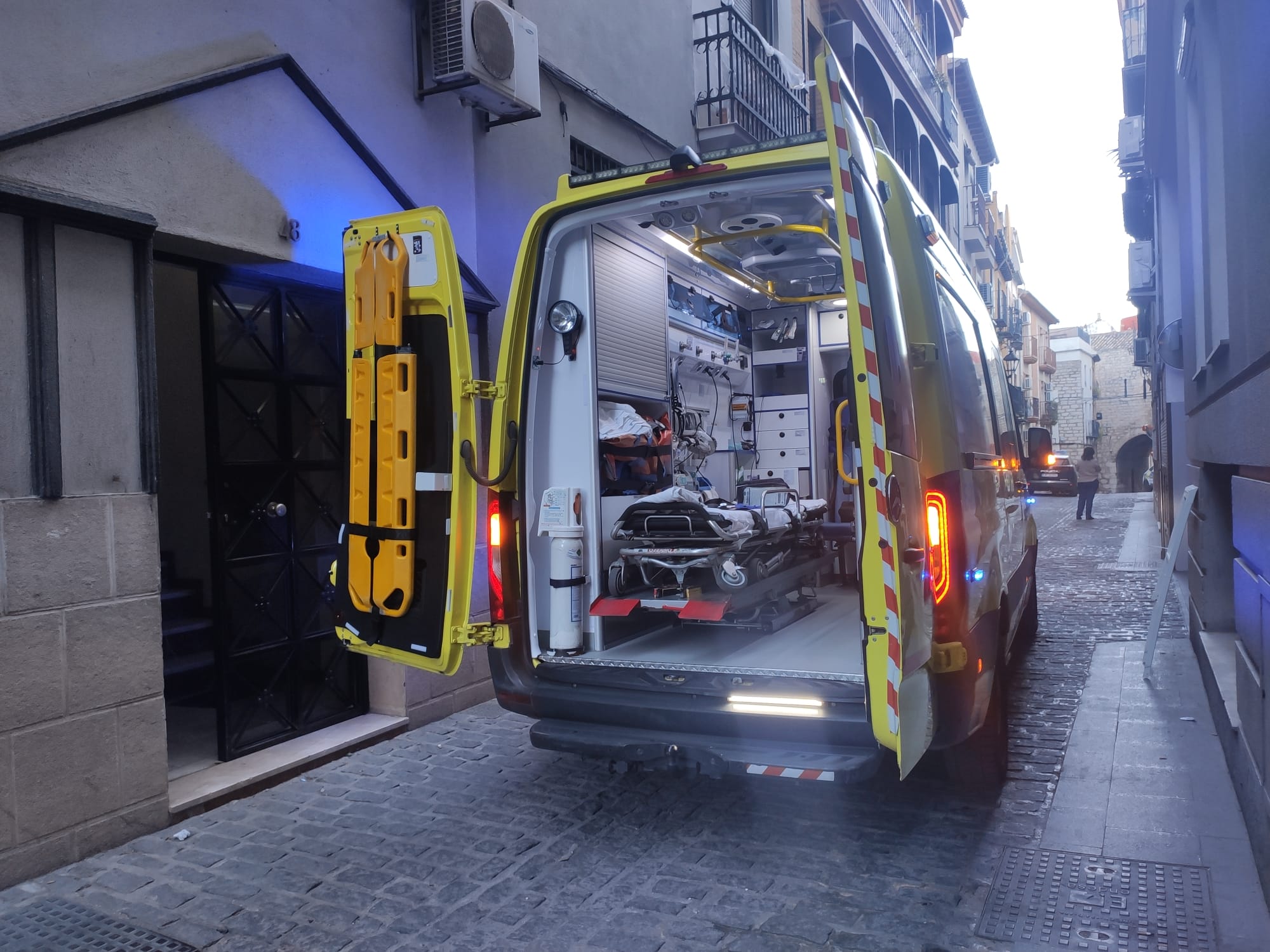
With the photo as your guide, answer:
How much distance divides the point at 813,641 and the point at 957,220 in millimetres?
24309

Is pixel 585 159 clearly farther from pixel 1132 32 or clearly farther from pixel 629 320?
pixel 1132 32

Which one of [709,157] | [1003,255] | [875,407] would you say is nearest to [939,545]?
[875,407]

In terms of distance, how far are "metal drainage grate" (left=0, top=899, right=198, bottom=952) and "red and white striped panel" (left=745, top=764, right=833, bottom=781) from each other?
1.99 metres

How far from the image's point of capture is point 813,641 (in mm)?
4508

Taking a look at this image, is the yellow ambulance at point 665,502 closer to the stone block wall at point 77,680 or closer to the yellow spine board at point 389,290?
the yellow spine board at point 389,290

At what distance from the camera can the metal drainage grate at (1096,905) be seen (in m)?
2.80

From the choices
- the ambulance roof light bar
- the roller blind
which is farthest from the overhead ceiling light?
the ambulance roof light bar

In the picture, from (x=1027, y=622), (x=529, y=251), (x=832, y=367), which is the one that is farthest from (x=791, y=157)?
(x=1027, y=622)

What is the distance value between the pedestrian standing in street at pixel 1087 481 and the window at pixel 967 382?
15996 mm

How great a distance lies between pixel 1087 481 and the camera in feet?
64.2

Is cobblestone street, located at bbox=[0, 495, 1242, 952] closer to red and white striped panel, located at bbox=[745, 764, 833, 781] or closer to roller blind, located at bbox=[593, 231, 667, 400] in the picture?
red and white striped panel, located at bbox=[745, 764, 833, 781]

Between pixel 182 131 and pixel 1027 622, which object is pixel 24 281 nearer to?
pixel 182 131

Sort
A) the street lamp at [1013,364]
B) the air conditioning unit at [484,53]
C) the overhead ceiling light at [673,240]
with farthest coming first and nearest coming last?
the street lamp at [1013,364] < the air conditioning unit at [484,53] < the overhead ceiling light at [673,240]

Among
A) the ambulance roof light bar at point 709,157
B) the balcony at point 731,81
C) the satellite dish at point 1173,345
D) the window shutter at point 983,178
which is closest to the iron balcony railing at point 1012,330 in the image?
the window shutter at point 983,178
